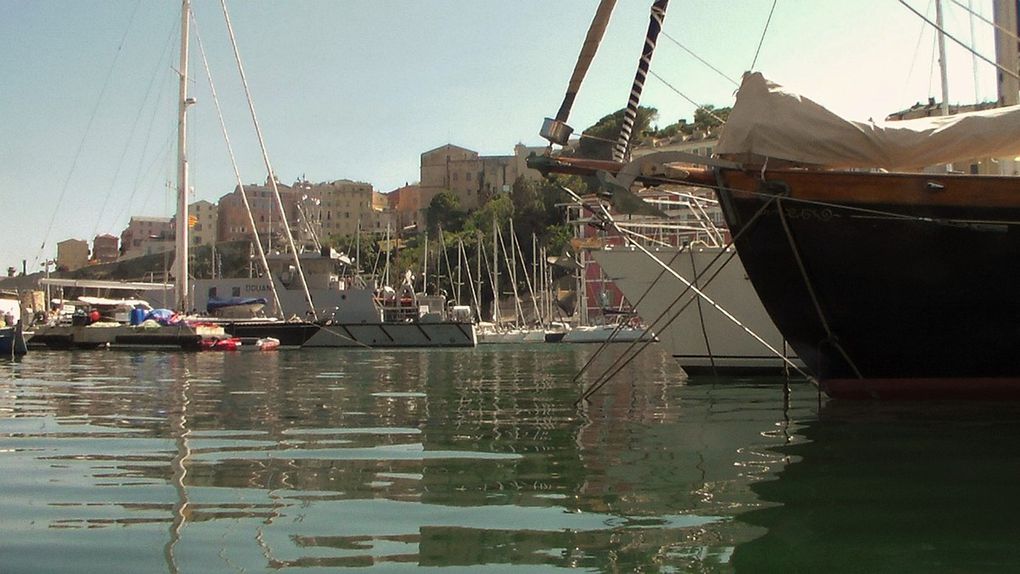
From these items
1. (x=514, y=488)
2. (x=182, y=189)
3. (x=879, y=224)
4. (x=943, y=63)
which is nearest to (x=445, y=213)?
(x=182, y=189)

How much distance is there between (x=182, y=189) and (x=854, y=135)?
39572 millimetres

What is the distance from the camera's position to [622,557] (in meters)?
4.50

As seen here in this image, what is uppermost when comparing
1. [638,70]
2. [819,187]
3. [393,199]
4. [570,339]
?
[393,199]

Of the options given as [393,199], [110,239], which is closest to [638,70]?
[393,199]

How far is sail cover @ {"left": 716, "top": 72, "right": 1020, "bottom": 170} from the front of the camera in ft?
34.8

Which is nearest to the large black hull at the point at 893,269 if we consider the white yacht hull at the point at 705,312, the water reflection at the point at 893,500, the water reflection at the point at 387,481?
the water reflection at the point at 387,481

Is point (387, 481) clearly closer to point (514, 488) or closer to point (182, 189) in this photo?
point (514, 488)

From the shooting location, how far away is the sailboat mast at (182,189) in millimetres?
44194

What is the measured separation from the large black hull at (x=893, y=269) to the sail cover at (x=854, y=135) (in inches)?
12.7

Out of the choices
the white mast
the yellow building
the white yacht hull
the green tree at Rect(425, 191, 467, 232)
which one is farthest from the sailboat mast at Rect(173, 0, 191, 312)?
the yellow building

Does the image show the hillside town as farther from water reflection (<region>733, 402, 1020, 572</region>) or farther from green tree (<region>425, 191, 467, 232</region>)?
water reflection (<region>733, 402, 1020, 572</region>)

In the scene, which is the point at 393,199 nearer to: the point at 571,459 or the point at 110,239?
the point at 110,239

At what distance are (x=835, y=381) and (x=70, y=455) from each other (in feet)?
27.7

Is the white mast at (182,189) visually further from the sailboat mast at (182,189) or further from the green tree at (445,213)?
the green tree at (445,213)
